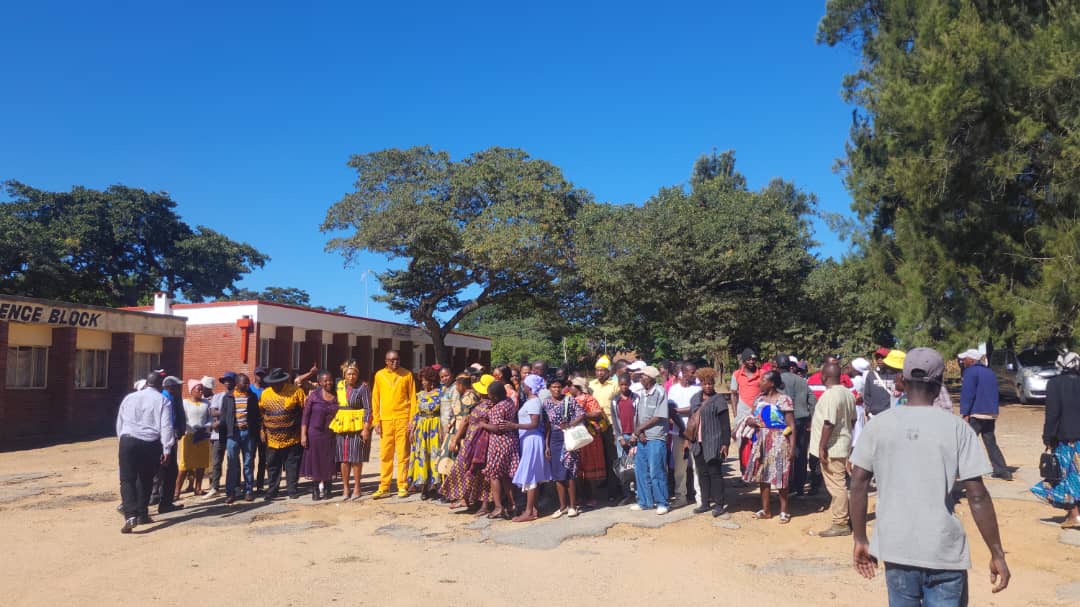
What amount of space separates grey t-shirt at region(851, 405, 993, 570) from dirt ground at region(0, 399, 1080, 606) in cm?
280

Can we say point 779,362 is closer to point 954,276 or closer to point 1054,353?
point 954,276

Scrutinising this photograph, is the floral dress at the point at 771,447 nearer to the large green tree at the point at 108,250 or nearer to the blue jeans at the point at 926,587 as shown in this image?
the blue jeans at the point at 926,587

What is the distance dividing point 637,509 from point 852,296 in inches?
861

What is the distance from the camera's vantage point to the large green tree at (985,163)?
17906 millimetres

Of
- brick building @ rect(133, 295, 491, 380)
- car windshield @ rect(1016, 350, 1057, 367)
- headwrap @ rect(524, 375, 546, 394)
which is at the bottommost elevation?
headwrap @ rect(524, 375, 546, 394)

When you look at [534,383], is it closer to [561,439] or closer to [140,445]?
[561,439]

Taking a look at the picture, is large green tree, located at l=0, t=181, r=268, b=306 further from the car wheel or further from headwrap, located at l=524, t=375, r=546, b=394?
the car wheel

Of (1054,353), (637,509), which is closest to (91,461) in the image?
(637,509)

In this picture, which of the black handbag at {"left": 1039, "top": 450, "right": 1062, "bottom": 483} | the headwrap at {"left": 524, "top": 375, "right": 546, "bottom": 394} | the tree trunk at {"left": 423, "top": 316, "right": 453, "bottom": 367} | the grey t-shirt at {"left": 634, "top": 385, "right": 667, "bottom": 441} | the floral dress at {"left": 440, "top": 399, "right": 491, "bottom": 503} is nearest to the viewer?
the black handbag at {"left": 1039, "top": 450, "right": 1062, "bottom": 483}

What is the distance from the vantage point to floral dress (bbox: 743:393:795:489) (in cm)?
832

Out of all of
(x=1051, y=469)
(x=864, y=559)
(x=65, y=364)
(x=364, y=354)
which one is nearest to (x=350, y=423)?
(x=864, y=559)

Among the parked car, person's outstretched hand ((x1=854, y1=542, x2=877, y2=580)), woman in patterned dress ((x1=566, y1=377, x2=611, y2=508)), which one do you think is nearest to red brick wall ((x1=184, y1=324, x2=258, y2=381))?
woman in patterned dress ((x1=566, y1=377, x2=611, y2=508))

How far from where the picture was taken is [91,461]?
15.6 metres

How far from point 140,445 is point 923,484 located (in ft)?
25.7
